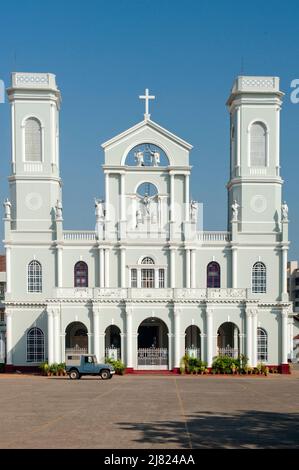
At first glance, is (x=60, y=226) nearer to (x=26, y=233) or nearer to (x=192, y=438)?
(x=26, y=233)

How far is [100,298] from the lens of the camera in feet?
157

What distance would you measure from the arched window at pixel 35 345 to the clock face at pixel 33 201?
8246 millimetres

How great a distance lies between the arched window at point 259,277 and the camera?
5128 centimetres

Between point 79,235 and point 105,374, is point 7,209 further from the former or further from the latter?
point 105,374

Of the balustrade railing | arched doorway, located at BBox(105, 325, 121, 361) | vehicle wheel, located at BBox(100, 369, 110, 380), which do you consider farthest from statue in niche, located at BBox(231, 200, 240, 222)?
vehicle wheel, located at BBox(100, 369, 110, 380)

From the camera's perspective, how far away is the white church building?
→ 50531 mm

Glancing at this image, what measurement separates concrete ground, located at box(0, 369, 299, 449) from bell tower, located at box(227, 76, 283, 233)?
50.1ft

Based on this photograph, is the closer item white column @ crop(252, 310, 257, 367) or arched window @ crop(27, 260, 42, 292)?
white column @ crop(252, 310, 257, 367)

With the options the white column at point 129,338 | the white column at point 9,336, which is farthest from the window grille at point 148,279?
the white column at point 9,336

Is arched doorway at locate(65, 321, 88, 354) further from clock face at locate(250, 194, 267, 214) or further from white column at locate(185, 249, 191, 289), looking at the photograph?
clock face at locate(250, 194, 267, 214)

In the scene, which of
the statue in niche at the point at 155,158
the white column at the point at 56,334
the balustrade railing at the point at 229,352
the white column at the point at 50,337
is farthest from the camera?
the statue in niche at the point at 155,158

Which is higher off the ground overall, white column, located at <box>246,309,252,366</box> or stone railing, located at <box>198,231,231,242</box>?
stone railing, located at <box>198,231,231,242</box>

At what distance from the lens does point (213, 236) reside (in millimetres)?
51781

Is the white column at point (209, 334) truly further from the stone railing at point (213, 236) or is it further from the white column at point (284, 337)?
the stone railing at point (213, 236)
